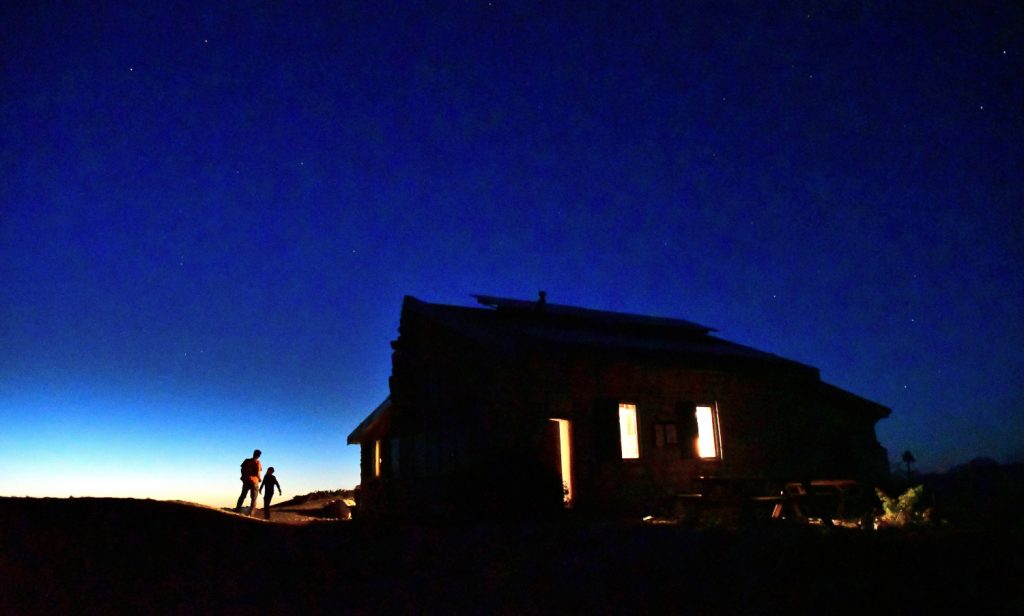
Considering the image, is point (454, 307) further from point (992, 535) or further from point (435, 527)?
point (992, 535)

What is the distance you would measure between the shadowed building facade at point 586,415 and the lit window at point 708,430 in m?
0.03

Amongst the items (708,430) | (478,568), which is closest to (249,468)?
(478,568)

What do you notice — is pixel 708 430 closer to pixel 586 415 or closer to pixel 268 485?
pixel 586 415

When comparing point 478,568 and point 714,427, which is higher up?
point 714,427

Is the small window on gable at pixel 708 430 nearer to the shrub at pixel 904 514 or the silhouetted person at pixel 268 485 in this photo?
the shrub at pixel 904 514

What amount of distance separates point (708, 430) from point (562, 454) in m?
3.78

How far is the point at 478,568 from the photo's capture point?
8617 millimetres

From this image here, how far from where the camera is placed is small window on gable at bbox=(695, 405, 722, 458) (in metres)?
16.9

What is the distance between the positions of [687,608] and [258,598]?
5.07 m

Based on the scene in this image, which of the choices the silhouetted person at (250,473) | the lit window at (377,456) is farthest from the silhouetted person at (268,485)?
the lit window at (377,456)

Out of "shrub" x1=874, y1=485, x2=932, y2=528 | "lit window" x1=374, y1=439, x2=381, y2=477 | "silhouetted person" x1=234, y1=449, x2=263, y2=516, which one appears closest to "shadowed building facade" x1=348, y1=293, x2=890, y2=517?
"lit window" x1=374, y1=439, x2=381, y2=477

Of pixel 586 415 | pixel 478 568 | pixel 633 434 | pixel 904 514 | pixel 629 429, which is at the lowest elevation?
pixel 478 568

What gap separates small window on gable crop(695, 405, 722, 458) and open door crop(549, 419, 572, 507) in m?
3.43

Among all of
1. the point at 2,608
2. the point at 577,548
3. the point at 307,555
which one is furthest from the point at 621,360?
the point at 2,608
